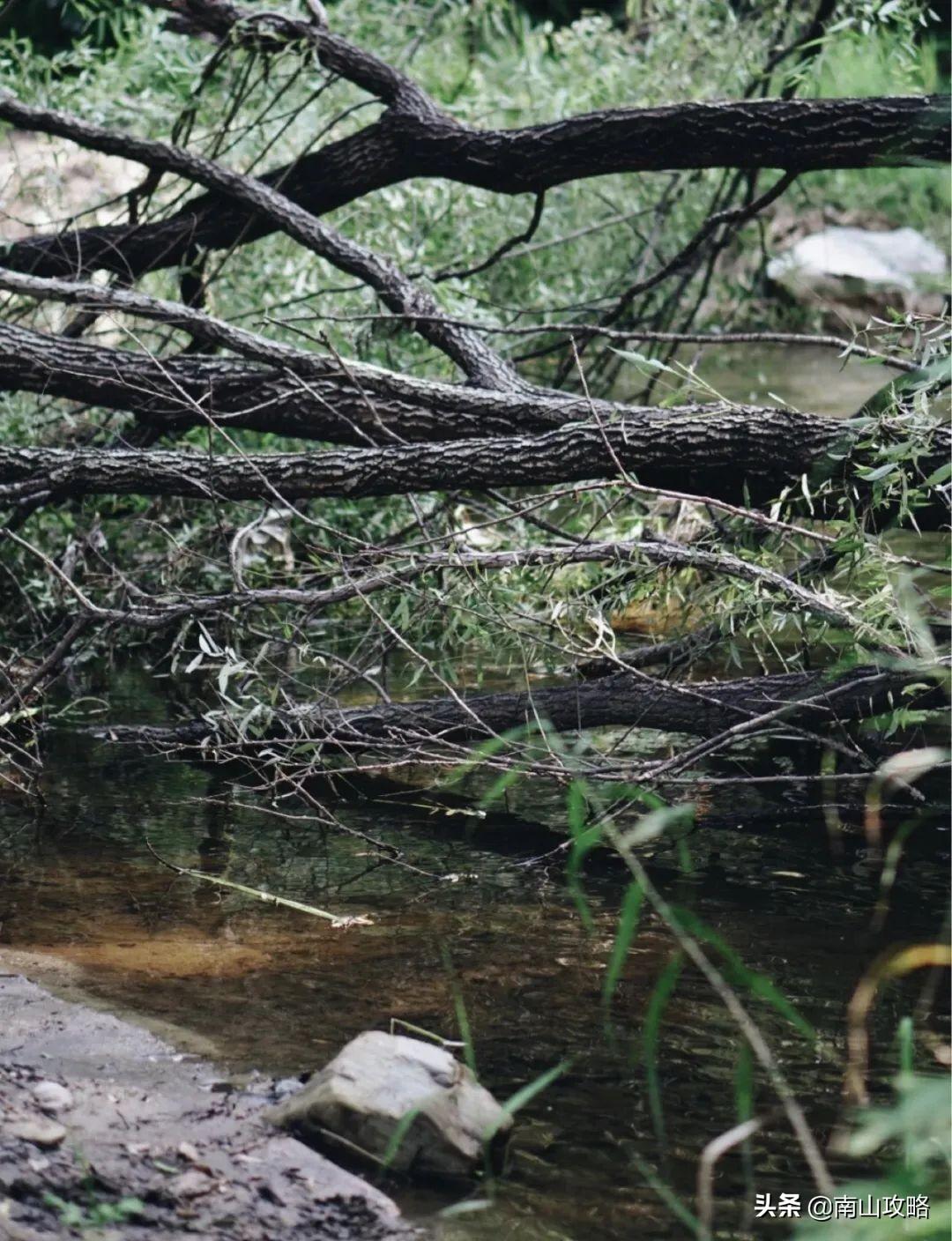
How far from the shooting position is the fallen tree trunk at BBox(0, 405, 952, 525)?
4836 mm

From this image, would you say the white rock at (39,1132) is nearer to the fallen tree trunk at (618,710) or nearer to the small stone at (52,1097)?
the small stone at (52,1097)

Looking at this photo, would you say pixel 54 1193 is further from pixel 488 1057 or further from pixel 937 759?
pixel 937 759

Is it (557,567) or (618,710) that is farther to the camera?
(618,710)

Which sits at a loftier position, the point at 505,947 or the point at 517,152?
the point at 517,152

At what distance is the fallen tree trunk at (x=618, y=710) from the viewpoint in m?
4.69

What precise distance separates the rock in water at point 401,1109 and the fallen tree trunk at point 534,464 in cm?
215

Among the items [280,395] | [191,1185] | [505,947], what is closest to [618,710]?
[505,947]

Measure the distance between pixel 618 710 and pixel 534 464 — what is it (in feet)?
2.68

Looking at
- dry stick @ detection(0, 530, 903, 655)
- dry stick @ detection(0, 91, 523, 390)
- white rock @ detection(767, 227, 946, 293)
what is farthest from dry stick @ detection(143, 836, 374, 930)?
white rock @ detection(767, 227, 946, 293)

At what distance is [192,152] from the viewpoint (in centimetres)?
627

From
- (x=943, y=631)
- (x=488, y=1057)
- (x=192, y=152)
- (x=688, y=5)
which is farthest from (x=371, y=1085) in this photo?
(x=688, y=5)

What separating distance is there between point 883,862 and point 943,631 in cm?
73

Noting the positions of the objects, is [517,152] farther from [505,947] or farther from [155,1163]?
[155,1163]

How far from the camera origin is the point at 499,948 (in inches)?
162
